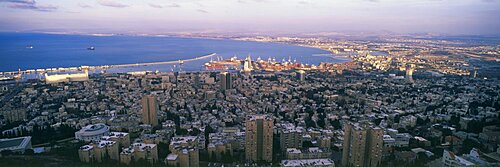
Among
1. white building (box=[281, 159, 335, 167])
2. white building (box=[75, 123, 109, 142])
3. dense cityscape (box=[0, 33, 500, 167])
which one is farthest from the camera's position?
white building (box=[75, 123, 109, 142])

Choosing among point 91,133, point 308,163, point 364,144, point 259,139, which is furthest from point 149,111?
point 364,144

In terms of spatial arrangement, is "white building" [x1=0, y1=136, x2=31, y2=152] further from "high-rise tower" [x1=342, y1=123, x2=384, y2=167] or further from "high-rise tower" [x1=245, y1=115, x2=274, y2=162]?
"high-rise tower" [x1=342, y1=123, x2=384, y2=167]

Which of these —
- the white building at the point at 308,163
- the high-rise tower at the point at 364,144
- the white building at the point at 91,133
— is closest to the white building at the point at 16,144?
the white building at the point at 91,133

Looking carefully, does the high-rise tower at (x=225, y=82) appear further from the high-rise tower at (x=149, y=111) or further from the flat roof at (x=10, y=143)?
the flat roof at (x=10, y=143)

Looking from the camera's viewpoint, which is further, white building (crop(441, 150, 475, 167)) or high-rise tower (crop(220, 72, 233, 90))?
high-rise tower (crop(220, 72, 233, 90))

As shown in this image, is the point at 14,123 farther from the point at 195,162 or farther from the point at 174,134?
the point at 195,162

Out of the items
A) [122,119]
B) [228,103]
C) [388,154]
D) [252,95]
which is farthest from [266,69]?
[388,154]

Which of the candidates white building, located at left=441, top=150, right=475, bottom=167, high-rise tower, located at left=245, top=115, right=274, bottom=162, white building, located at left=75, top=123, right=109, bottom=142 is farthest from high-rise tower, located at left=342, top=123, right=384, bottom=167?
white building, located at left=75, top=123, right=109, bottom=142

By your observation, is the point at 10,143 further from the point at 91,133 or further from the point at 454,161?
the point at 454,161
